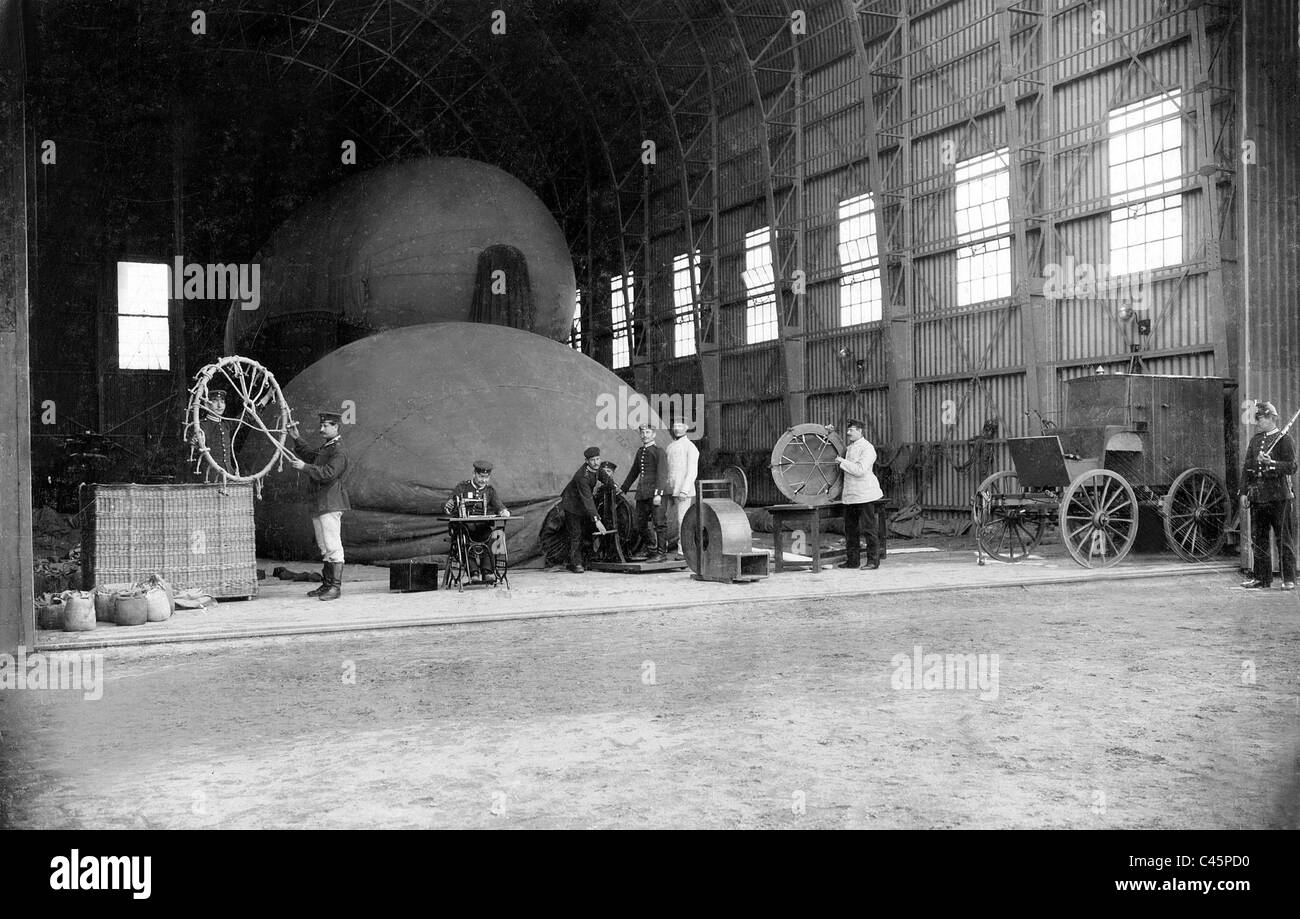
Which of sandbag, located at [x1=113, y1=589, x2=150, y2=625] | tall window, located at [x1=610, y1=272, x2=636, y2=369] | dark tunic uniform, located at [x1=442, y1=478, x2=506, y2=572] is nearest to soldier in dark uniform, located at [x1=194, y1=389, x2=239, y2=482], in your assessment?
sandbag, located at [x1=113, y1=589, x2=150, y2=625]

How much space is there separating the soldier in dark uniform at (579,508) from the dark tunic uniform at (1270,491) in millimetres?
7417

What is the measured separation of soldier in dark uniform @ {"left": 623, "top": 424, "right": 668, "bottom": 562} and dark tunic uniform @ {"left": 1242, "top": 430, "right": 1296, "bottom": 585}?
6.73 m

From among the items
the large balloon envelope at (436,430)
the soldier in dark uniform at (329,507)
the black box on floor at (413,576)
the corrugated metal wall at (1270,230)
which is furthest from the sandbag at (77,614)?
the corrugated metal wall at (1270,230)

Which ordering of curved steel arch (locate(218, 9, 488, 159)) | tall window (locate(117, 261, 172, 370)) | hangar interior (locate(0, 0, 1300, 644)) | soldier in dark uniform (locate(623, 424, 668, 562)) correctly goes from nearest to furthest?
soldier in dark uniform (locate(623, 424, 668, 562))
hangar interior (locate(0, 0, 1300, 644))
curved steel arch (locate(218, 9, 488, 159))
tall window (locate(117, 261, 172, 370))

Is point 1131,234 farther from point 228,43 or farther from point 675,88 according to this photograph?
point 228,43

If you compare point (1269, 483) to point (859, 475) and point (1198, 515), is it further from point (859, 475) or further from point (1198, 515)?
point (859, 475)

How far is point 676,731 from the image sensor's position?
18.5 ft

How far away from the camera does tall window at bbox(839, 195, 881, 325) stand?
2211cm

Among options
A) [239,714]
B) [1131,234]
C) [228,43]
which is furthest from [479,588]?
[228,43]

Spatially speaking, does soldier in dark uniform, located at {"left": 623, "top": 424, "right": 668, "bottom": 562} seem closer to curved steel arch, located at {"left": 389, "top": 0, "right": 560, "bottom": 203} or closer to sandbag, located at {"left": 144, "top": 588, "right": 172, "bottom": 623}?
sandbag, located at {"left": 144, "top": 588, "right": 172, "bottom": 623}

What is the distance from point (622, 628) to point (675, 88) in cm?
2092

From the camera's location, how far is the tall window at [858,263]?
22.1 metres

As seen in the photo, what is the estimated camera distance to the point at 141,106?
2477 centimetres

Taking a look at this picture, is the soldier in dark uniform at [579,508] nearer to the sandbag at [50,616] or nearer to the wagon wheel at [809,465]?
the wagon wheel at [809,465]
